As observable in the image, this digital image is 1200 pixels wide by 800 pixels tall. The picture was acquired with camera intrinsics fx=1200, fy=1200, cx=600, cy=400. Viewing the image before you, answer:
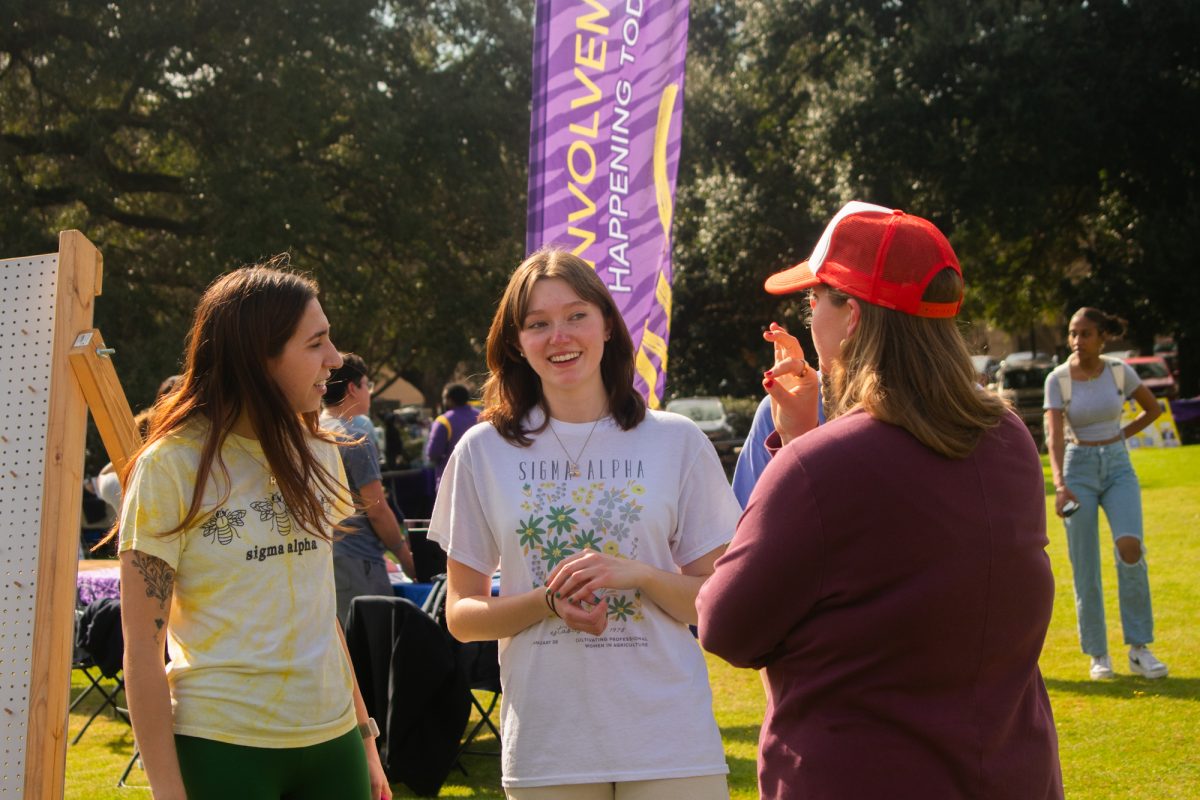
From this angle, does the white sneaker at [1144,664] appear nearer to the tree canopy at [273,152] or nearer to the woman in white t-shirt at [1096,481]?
the woman in white t-shirt at [1096,481]

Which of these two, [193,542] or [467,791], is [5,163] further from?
[193,542]

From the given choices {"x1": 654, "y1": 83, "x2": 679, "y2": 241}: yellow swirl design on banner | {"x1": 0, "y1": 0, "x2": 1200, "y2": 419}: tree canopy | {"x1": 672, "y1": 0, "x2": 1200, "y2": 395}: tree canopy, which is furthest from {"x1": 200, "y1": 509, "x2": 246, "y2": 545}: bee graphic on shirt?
{"x1": 672, "y1": 0, "x2": 1200, "y2": 395}: tree canopy

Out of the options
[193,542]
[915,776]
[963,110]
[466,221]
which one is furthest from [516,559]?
[963,110]

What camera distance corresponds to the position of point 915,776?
1.79 metres

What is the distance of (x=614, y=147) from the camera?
6.97 metres

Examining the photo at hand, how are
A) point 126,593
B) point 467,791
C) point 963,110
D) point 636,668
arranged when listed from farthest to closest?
point 963,110
point 467,791
point 636,668
point 126,593

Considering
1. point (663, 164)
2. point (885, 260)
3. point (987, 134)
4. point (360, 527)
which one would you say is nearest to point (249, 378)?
point (885, 260)

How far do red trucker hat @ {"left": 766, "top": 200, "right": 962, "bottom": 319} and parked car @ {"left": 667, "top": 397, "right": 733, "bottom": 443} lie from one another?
23888 millimetres

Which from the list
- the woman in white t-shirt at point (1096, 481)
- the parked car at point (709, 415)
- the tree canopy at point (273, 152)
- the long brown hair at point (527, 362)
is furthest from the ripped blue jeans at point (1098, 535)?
the parked car at point (709, 415)

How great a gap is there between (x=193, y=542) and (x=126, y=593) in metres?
0.16

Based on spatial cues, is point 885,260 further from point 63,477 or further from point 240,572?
point 63,477

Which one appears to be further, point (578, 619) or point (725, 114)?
point (725, 114)

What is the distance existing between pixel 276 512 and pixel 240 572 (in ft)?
0.51

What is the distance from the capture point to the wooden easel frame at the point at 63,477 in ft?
9.23
